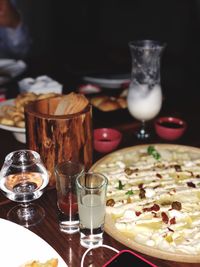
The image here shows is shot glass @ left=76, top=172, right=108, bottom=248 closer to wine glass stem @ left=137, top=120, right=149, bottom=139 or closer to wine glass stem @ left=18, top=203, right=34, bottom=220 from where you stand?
wine glass stem @ left=18, top=203, right=34, bottom=220

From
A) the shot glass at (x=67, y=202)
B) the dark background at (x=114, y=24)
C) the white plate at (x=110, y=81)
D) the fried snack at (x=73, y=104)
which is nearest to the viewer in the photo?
the shot glass at (x=67, y=202)

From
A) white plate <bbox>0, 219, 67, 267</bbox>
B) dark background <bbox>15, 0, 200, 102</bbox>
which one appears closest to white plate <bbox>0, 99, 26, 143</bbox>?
white plate <bbox>0, 219, 67, 267</bbox>

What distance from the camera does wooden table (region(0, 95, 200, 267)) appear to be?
1.21 m

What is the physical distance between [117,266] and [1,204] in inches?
24.2

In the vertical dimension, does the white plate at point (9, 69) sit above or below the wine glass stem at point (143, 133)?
above

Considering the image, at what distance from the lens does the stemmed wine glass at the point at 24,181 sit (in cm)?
135

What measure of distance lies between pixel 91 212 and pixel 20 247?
249mm

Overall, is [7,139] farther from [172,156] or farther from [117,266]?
[117,266]

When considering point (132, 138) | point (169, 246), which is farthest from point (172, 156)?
point (169, 246)

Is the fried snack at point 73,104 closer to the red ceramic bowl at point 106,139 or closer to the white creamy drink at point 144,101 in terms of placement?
the red ceramic bowl at point 106,139

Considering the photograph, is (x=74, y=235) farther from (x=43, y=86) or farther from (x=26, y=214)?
(x=43, y=86)

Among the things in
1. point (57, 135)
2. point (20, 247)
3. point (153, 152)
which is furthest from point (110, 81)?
point (20, 247)

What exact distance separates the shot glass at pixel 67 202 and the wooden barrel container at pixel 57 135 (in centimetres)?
16

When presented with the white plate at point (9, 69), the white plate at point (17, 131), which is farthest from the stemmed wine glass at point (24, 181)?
the white plate at point (9, 69)
